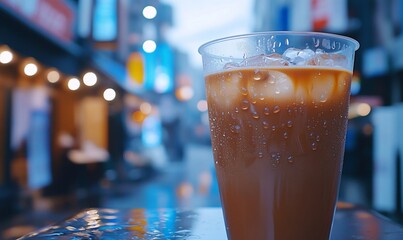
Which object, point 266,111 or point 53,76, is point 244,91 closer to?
point 266,111

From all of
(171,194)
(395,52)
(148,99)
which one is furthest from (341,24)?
(148,99)

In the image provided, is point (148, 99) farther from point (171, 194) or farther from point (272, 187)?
point (272, 187)

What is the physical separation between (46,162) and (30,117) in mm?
1064

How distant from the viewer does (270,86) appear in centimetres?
69

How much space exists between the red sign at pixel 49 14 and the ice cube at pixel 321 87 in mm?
4806

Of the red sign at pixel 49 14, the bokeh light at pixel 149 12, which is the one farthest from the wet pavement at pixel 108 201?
the bokeh light at pixel 149 12

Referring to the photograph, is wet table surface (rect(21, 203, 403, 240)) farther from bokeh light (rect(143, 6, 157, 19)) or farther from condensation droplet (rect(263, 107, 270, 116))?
bokeh light (rect(143, 6, 157, 19))

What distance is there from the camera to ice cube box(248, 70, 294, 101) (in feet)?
2.26

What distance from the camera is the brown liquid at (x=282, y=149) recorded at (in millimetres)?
681

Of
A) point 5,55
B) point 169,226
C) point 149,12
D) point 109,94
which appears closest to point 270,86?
point 169,226

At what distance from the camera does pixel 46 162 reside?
8297 millimetres

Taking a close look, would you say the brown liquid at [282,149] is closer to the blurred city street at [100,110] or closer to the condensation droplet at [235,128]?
the condensation droplet at [235,128]

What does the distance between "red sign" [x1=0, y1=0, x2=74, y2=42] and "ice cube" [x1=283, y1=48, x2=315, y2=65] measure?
476 cm

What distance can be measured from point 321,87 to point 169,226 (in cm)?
48
